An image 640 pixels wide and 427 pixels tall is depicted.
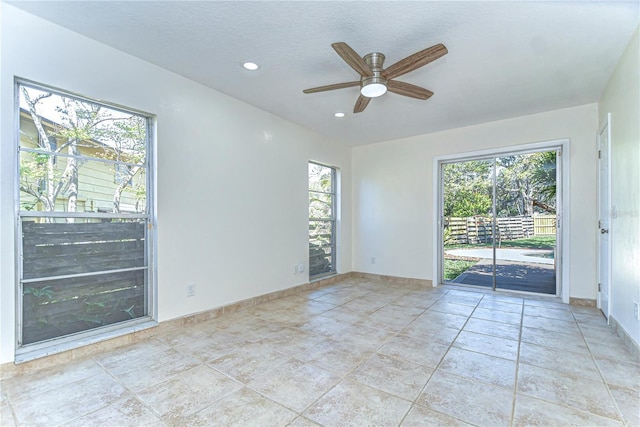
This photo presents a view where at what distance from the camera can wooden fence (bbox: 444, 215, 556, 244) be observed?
4289mm

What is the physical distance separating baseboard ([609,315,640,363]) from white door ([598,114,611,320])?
0.98 ft

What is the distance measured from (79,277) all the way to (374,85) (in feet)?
9.64

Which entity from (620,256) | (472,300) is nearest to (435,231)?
(472,300)

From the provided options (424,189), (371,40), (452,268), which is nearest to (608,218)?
(452,268)

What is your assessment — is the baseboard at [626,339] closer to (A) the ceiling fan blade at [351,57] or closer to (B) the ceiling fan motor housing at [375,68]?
(B) the ceiling fan motor housing at [375,68]

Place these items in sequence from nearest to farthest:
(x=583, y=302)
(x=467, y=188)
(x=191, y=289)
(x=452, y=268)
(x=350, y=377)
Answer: (x=350, y=377) → (x=191, y=289) → (x=583, y=302) → (x=467, y=188) → (x=452, y=268)

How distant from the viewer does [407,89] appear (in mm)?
2795

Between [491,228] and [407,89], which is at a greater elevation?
[407,89]

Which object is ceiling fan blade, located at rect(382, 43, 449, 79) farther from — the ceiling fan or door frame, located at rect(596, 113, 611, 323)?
door frame, located at rect(596, 113, 611, 323)

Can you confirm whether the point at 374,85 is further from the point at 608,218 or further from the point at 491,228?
the point at 491,228

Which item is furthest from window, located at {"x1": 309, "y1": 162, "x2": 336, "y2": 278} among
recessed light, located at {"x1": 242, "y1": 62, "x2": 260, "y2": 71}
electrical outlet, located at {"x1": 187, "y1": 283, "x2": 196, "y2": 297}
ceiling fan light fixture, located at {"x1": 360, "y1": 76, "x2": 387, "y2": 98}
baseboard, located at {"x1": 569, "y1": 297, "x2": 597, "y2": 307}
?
baseboard, located at {"x1": 569, "y1": 297, "x2": 597, "y2": 307}

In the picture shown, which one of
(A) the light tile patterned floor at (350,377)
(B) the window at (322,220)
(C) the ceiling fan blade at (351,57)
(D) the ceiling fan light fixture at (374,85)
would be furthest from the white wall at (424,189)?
(C) the ceiling fan blade at (351,57)

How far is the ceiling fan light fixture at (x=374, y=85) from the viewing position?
8.43ft

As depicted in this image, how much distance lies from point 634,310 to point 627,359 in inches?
15.1
